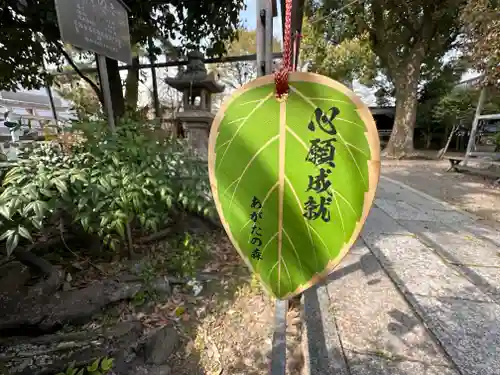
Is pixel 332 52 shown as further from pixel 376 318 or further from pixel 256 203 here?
pixel 256 203

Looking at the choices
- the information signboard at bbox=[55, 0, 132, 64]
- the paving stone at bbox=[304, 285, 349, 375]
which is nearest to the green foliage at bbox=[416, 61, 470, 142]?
the paving stone at bbox=[304, 285, 349, 375]

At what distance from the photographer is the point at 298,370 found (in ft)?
A: 5.08

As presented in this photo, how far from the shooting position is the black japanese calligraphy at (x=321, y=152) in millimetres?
843

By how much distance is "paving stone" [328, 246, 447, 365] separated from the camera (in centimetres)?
147

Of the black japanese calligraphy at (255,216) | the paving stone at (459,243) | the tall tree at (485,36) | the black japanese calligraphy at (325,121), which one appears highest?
the tall tree at (485,36)

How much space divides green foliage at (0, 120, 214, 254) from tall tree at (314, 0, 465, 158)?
9.17 m

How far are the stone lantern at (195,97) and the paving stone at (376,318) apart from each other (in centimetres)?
291

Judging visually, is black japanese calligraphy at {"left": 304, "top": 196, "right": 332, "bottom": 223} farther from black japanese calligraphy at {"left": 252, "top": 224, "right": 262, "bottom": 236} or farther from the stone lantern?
the stone lantern

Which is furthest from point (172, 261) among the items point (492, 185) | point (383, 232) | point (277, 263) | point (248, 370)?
point (492, 185)

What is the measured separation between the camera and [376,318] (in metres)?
1.70

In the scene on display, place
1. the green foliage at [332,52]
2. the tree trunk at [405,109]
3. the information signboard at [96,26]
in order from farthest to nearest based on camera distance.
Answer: the green foliage at [332,52] < the tree trunk at [405,109] < the information signboard at [96,26]

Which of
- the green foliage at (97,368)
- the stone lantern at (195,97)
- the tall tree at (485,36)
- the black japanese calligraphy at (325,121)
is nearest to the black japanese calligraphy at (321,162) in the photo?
the black japanese calligraphy at (325,121)

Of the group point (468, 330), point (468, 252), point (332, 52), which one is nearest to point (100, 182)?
point (468, 330)

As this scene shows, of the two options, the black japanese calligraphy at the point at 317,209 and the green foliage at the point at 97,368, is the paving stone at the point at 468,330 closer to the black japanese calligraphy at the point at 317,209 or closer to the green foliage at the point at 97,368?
the black japanese calligraphy at the point at 317,209
